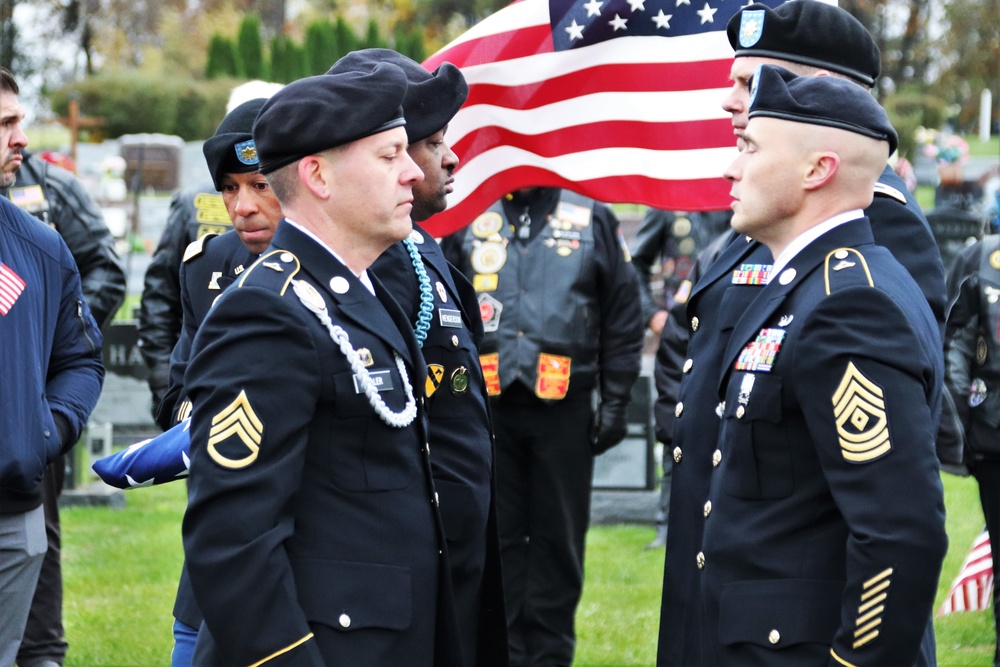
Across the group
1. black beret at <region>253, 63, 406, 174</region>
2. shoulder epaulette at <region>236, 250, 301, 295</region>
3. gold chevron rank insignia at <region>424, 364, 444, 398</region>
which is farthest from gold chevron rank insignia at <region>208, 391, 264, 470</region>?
gold chevron rank insignia at <region>424, 364, 444, 398</region>

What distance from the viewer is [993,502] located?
20.8 ft

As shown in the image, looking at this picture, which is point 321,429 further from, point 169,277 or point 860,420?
point 169,277

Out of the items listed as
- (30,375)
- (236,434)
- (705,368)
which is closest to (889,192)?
(705,368)

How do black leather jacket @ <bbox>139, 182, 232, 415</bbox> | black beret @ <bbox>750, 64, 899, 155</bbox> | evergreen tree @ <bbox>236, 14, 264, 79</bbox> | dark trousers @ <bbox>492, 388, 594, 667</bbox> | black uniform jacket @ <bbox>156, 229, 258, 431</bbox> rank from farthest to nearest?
evergreen tree @ <bbox>236, 14, 264, 79</bbox> → black leather jacket @ <bbox>139, 182, 232, 415</bbox> → dark trousers @ <bbox>492, 388, 594, 667</bbox> → black uniform jacket @ <bbox>156, 229, 258, 431</bbox> → black beret @ <bbox>750, 64, 899, 155</bbox>

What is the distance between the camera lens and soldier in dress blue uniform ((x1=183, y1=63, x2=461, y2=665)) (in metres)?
2.84

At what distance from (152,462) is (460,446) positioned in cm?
92

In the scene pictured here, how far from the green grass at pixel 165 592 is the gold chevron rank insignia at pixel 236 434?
4.12m

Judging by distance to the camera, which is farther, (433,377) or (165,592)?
(165,592)

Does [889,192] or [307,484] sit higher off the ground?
[889,192]

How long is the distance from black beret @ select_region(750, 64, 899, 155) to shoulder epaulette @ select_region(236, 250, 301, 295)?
114cm

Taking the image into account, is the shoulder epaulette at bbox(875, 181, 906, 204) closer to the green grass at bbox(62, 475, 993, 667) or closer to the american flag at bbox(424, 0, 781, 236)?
the american flag at bbox(424, 0, 781, 236)

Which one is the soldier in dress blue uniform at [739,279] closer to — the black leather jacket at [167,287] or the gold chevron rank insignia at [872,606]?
the gold chevron rank insignia at [872,606]

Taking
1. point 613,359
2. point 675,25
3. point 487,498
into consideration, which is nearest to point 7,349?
point 487,498

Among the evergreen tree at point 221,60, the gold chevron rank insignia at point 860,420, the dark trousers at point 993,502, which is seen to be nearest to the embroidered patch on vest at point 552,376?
the dark trousers at point 993,502
